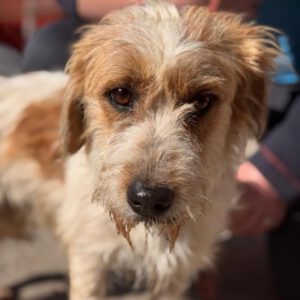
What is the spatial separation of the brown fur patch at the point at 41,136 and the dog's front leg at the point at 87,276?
224 mm

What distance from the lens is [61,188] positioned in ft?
5.50

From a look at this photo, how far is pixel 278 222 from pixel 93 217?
0.58 m

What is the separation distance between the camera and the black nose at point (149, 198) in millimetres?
1187

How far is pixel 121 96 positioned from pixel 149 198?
0.79 feet

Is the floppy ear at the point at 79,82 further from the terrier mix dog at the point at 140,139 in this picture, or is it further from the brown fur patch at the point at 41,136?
the brown fur patch at the point at 41,136

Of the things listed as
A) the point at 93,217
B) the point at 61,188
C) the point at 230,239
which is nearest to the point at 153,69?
the point at 93,217

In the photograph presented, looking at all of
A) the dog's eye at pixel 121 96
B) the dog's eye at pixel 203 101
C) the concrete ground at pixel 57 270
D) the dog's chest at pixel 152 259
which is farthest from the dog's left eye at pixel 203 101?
the concrete ground at pixel 57 270

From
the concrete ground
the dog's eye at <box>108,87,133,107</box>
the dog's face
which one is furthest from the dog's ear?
the concrete ground

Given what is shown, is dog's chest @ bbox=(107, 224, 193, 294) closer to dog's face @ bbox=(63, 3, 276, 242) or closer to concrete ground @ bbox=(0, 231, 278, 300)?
dog's face @ bbox=(63, 3, 276, 242)

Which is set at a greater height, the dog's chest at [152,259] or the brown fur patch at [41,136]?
the brown fur patch at [41,136]

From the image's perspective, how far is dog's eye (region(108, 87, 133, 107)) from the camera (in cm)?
131

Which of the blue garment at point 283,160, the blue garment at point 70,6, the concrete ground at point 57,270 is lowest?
the concrete ground at point 57,270

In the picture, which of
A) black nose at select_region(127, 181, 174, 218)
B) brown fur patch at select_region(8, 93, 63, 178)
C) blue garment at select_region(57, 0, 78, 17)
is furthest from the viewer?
blue garment at select_region(57, 0, 78, 17)

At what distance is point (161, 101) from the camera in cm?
132
